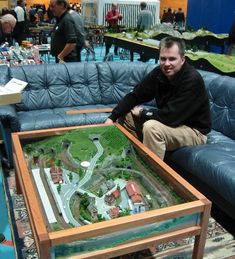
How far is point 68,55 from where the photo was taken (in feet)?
14.3

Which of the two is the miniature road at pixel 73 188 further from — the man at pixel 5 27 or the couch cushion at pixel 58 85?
the man at pixel 5 27

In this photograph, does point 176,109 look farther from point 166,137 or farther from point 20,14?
point 20,14

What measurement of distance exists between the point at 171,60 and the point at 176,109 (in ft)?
1.28

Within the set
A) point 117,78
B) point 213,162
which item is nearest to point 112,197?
point 213,162

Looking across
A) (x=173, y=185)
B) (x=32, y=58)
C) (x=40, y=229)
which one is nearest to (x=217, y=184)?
(x=173, y=185)

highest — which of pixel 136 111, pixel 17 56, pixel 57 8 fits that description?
pixel 57 8

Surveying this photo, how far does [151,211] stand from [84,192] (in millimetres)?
472

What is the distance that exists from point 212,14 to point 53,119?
985cm

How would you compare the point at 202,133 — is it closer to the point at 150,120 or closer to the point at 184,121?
the point at 184,121

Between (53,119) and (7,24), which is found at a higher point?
(7,24)

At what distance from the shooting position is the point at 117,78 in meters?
4.15

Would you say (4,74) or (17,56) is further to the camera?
(17,56)

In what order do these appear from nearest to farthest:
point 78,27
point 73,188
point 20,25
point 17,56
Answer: point 73,188, point 78,27, point 17,56, point 20,25

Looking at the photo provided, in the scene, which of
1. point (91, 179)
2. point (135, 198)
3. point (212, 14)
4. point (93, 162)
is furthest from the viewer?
point (212, 14)
